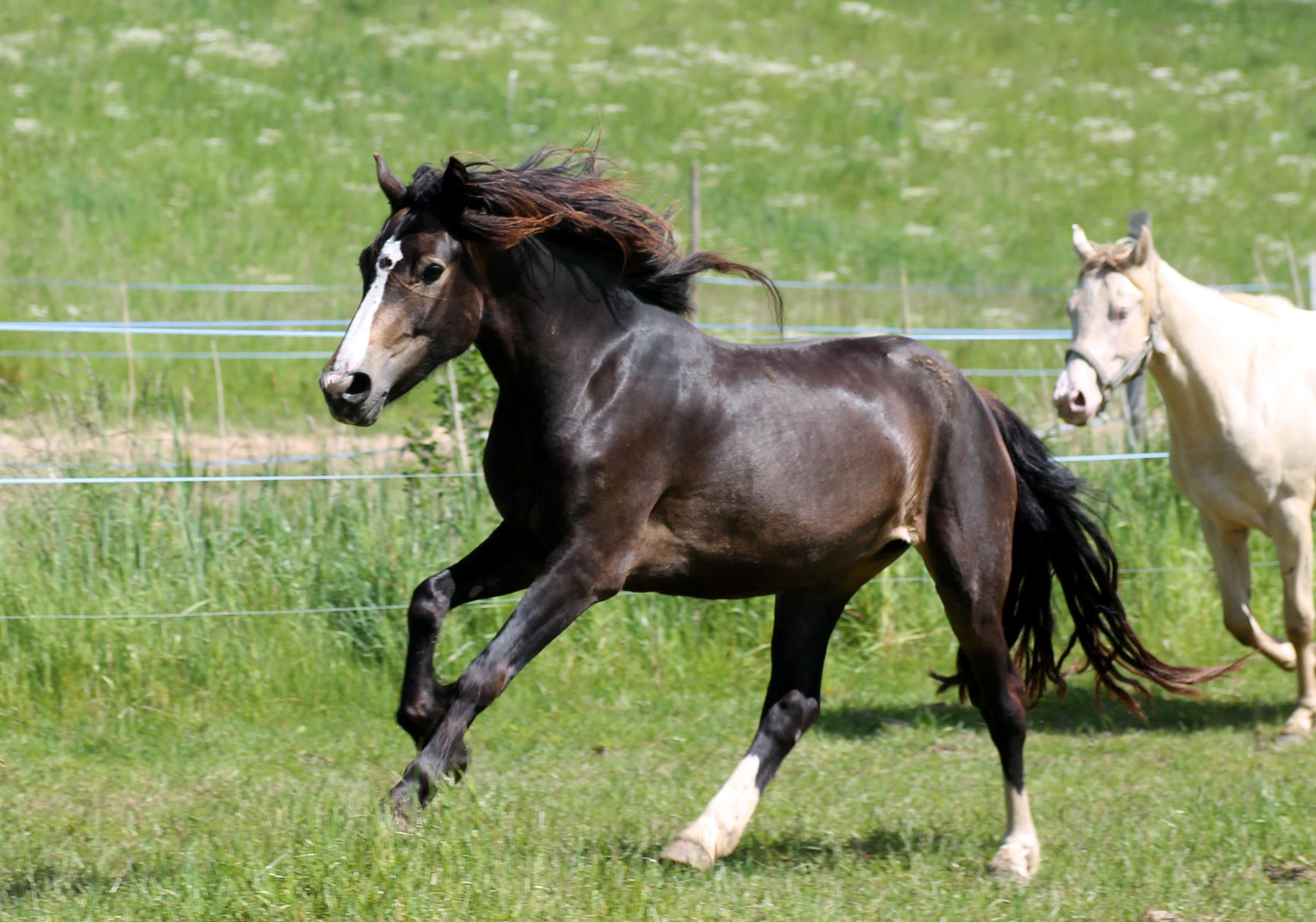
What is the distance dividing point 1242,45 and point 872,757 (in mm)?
27379

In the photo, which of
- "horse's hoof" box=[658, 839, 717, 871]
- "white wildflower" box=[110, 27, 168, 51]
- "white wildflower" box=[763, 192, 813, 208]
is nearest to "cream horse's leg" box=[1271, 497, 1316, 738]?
"horse's hoof" box=[658, 839, 717, 871]

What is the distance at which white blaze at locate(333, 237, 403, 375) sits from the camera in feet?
11.7

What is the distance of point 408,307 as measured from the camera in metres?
3.73

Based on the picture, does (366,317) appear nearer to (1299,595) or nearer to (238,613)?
(238,613)

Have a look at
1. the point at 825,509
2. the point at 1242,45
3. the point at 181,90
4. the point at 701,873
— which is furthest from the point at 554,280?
the point at 1242,45

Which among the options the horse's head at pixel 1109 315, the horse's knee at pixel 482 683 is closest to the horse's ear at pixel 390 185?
the horse's knee at pixel 482 683

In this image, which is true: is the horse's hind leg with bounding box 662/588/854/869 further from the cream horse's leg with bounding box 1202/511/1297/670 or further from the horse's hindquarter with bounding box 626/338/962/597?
the cream horse's leg with bounding box 1202/511/1297/670

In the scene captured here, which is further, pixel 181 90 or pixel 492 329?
pixel 181 90

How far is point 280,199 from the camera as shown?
17328 millimetres

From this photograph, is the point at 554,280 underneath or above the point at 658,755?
above

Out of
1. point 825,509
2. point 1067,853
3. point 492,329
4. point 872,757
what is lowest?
point 872,757

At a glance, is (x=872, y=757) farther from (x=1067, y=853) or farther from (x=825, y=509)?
(x=825, y=509)

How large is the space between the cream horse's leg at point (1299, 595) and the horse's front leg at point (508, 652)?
3960mm

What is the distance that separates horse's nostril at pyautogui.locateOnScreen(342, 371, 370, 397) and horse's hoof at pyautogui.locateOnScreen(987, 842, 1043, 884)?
2.42 meters
